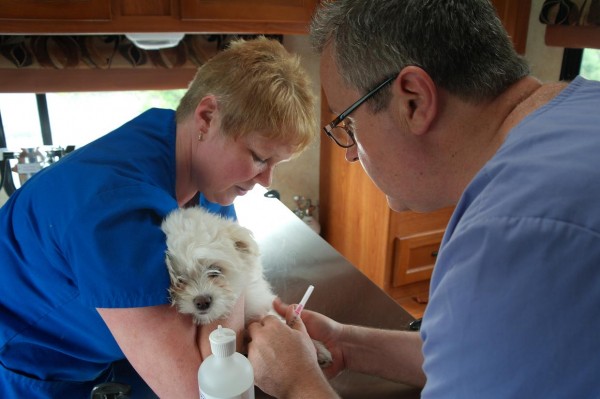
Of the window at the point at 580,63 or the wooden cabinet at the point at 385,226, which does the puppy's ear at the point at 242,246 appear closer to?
the wooden cabinet at the point at 385,226

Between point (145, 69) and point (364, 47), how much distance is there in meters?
1.99

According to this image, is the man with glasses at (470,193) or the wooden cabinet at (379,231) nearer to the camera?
the man with glasses at (470,193)

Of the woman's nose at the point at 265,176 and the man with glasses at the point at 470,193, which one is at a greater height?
the man with glasses at the point at 470,193

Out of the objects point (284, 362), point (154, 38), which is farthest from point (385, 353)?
point (154, 38)

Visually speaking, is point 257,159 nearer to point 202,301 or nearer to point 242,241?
point 242,241

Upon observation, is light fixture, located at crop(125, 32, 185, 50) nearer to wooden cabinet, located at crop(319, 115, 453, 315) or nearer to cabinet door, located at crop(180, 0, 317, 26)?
cabinet door, located at crop(180, 0, 317, 26)

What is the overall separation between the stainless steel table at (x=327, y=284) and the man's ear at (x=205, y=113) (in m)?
0.50

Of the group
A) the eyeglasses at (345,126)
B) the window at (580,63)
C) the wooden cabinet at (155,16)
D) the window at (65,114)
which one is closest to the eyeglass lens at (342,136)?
the eyeglasses at (345,126)

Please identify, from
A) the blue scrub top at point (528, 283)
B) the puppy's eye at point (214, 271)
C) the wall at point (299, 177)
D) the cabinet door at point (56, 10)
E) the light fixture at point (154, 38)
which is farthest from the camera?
the wall at point (299, 177)

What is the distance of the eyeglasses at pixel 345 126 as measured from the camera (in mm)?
772

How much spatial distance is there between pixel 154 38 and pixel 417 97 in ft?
5.44

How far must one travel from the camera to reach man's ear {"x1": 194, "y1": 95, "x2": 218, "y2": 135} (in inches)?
40.2

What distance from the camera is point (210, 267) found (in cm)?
89

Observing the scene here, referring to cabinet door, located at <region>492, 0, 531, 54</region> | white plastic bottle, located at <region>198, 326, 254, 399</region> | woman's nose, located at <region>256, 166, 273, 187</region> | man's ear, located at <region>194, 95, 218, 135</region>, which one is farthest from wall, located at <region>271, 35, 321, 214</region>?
white plastic bottle, located at <region>198, 326, 254, 399</region>
